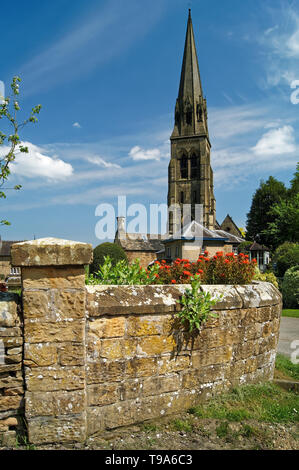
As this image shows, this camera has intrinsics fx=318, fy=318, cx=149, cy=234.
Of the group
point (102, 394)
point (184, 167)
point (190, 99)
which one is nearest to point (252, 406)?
point (102, 394)

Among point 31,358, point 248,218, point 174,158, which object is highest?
point 174,158

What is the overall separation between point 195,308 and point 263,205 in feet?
162

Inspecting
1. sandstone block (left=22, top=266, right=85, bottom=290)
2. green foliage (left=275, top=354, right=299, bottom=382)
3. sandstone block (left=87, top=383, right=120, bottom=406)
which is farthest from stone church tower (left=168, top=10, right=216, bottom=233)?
sandstone block (left=22, top=266, right=85, bottom=290)

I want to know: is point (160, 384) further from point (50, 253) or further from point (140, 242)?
point (140, 242)

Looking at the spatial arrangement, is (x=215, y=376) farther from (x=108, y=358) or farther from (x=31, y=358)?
(x=31, y=358)

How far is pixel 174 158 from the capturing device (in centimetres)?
5288

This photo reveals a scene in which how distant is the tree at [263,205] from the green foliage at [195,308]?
4566 centimetres

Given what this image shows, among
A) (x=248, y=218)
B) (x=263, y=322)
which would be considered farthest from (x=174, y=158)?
(x=263, y=322)

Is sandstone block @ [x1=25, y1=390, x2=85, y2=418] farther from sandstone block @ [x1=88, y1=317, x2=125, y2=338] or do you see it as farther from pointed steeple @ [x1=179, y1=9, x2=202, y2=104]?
pointed steeple @ [x1=179, y1=9, x2=202, y2=104]

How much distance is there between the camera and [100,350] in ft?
10.0
